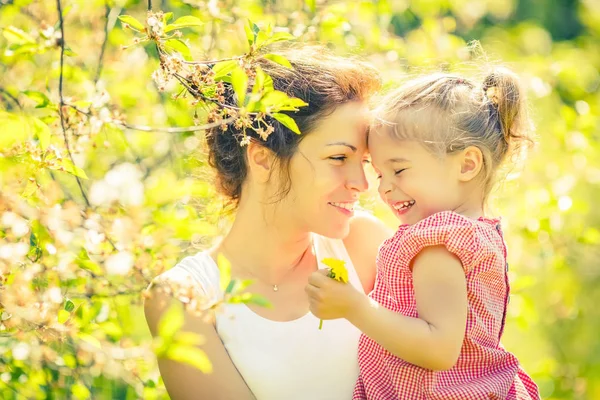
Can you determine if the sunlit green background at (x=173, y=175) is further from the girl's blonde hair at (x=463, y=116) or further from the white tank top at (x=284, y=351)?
the girl's blonde hair at (x=463, y=116)

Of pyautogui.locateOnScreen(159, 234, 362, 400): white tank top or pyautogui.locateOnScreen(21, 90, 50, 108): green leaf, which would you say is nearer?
pyautogui.locateOnScreen(21, 90, 50, 108): green leaf

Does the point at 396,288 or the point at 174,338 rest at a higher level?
the point at 174,338

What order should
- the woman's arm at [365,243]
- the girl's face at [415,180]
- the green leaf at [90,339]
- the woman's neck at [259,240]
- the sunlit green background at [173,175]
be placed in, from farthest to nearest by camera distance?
the woman's arm at [365,243], the woman's neck at [259,240], the girl's face at [415,180], the sunlit green background at [173,175], the green leaf at [90,339]

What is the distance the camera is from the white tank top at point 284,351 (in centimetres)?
219

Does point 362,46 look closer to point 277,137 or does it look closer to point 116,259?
point 277,137

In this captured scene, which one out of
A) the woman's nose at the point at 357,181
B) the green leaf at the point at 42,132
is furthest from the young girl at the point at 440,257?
the green leaf at the point at 42,132

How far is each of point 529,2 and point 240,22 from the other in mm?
3473

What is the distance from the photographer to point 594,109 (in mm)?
3637

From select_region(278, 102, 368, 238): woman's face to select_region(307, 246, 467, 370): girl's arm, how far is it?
1.39 ft

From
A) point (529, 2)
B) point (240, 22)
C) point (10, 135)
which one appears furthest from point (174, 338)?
point (529, 2)

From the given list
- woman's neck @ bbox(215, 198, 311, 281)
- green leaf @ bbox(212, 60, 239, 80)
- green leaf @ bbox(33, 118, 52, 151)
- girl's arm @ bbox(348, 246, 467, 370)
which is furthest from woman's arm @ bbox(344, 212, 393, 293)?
green leaf @ bbox(33, 118, 52, 151)

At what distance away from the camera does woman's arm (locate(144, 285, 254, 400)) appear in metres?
2.09

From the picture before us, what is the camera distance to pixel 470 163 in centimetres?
199

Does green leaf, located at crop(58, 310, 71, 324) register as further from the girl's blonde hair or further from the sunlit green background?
the girl's blonde hair
